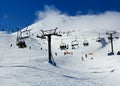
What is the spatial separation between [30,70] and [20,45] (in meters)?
42.9

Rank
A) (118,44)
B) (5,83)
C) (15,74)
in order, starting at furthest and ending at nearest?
1. (118,44)
2. (15,74)
3. (5,83)

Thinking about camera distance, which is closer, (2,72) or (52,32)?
(2,72)

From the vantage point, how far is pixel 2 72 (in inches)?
1088

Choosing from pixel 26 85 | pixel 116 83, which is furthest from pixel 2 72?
pixel 116 83

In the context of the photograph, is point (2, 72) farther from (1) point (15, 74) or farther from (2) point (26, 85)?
(2) point (26, 85)

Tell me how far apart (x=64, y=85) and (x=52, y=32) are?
63.2ft

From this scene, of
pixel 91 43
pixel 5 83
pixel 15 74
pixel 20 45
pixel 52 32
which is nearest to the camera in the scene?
pixel 5 83

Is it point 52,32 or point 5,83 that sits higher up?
point 52,32

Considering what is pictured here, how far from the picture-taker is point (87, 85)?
25719mm

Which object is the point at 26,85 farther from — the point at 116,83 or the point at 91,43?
the point at 91,43

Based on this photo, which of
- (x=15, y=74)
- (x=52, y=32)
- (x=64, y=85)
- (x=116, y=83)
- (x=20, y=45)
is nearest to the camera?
(x=64, y=85)

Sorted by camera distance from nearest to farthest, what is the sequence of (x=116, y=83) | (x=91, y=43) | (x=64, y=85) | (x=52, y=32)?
(x=64, y=85) → (x=116, y=83) → (x=52, y=32) → (x=91, y=43)

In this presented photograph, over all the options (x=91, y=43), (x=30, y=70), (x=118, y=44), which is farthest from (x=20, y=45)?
(x=91, y=43)

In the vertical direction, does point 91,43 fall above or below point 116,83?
above
